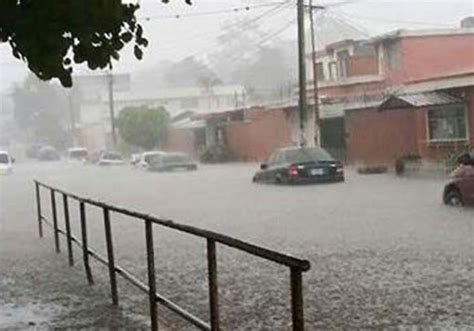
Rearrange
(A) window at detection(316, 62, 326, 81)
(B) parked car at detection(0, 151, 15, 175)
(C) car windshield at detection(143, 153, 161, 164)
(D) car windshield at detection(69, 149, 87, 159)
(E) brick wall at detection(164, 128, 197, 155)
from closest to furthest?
(A) window at detection(316, 62, 326, 81)
(C) car windshield at detection(143, 153, 161, 164)
(B) parked car at detection(0, 151, 15, 175)
(E) brick wall at detection(164, 128, 197, 155)
(D) car windshield at detection(69, 149, 87, 159)

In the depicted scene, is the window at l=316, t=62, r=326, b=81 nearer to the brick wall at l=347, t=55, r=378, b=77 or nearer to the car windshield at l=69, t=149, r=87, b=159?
the brick wall at l=347, t=55, r=378, b=77

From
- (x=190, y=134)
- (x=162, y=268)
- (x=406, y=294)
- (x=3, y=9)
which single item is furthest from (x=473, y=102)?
(x=190, y=134)

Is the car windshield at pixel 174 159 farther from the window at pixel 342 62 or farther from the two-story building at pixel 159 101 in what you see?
the two-story building at pixel 159 101

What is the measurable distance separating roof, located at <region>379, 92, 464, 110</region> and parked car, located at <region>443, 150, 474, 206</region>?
47.8 ft

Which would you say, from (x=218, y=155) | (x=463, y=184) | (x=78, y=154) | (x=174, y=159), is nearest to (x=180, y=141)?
(x=218, y=155)

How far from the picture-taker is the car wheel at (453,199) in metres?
21.8

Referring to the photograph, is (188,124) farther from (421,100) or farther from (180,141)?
(421,100)

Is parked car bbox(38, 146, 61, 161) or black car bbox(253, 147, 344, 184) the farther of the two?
parked car bbox(38, 146, 61, 161)

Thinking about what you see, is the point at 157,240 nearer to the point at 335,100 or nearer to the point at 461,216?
the point at 461,216

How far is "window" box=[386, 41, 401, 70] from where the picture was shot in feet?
161

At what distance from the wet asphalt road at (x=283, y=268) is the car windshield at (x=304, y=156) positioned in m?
6.18

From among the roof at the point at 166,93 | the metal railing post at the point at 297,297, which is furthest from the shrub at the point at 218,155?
the metal railing post at the point at 297,297

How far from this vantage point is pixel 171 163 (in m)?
56.3

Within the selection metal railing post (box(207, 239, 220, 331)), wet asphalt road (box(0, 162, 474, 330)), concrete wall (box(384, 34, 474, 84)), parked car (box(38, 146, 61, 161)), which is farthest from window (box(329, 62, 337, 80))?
metal railing post (box(207, 239, 220, 331))
